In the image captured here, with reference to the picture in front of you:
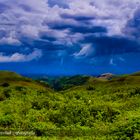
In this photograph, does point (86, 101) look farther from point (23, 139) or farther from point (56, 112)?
point (23, 139)

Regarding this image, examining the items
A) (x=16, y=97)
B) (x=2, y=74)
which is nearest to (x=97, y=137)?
(x=16, y=97)

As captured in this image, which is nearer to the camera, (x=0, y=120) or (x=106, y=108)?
(x=0, y=120)

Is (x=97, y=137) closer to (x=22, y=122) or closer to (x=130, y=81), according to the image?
(x=22, y=122)

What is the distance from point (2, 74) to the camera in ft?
471

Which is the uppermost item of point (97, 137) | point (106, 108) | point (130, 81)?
point (130, 81)

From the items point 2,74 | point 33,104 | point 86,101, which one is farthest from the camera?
point 2,74

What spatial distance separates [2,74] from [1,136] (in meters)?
104

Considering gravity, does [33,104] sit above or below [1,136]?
above

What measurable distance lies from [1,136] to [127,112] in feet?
59.2

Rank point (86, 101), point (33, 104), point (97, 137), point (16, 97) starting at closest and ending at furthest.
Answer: point (97, 137)
point (33, 104)
point (86, 101)
point (16, 97)

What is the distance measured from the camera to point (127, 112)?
5347cm

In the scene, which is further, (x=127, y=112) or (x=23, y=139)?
(x=127, y=112)

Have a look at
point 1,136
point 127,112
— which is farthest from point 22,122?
point 127,112

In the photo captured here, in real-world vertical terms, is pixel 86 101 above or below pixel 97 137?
above
